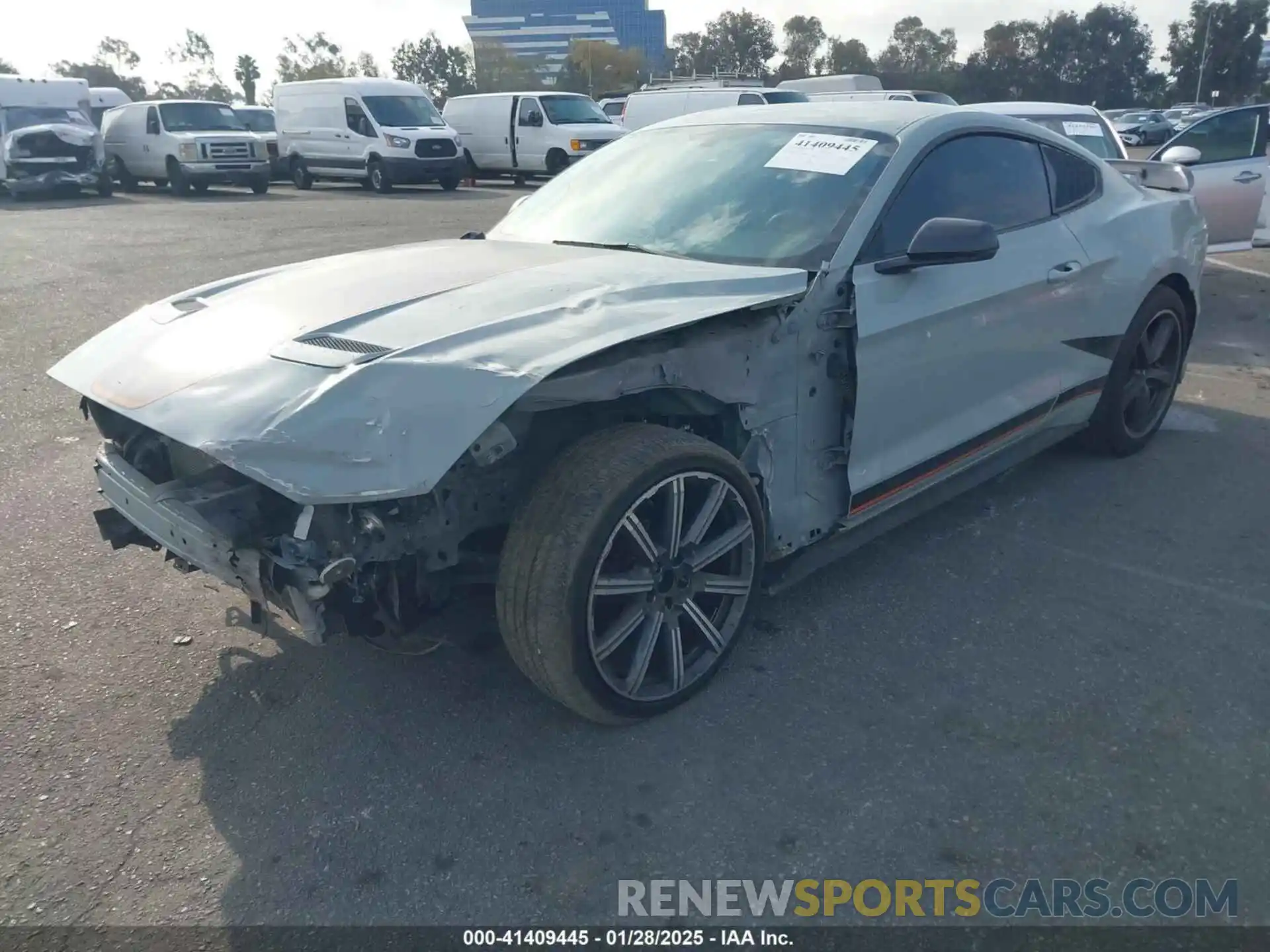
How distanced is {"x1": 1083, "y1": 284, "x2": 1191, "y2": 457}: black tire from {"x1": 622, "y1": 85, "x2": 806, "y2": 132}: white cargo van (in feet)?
49.4

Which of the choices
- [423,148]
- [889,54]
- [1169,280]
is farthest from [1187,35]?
[1169,280]

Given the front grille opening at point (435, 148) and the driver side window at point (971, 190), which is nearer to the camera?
the driver side window at point (971, 190)

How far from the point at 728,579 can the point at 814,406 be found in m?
0.65

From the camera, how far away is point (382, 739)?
9.61ft

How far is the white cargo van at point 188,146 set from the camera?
807 inches

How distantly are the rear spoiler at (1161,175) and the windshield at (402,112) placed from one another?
17.7m

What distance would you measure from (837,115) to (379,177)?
61.2ft

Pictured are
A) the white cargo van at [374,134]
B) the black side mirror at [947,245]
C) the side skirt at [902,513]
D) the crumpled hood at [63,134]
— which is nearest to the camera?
the black side mirror at [947,245]

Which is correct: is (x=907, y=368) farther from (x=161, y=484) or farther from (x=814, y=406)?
(x=161, y=484)

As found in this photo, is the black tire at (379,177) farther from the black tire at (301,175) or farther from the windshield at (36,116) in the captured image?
the windshield at (36,116)

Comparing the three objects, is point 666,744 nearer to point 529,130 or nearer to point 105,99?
point 529,130

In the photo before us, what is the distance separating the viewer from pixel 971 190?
13.0 feet

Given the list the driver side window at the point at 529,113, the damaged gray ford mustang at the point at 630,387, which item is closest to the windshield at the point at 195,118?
the driver side window at the point at 529,113

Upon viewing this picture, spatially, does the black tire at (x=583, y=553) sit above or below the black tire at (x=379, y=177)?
above
